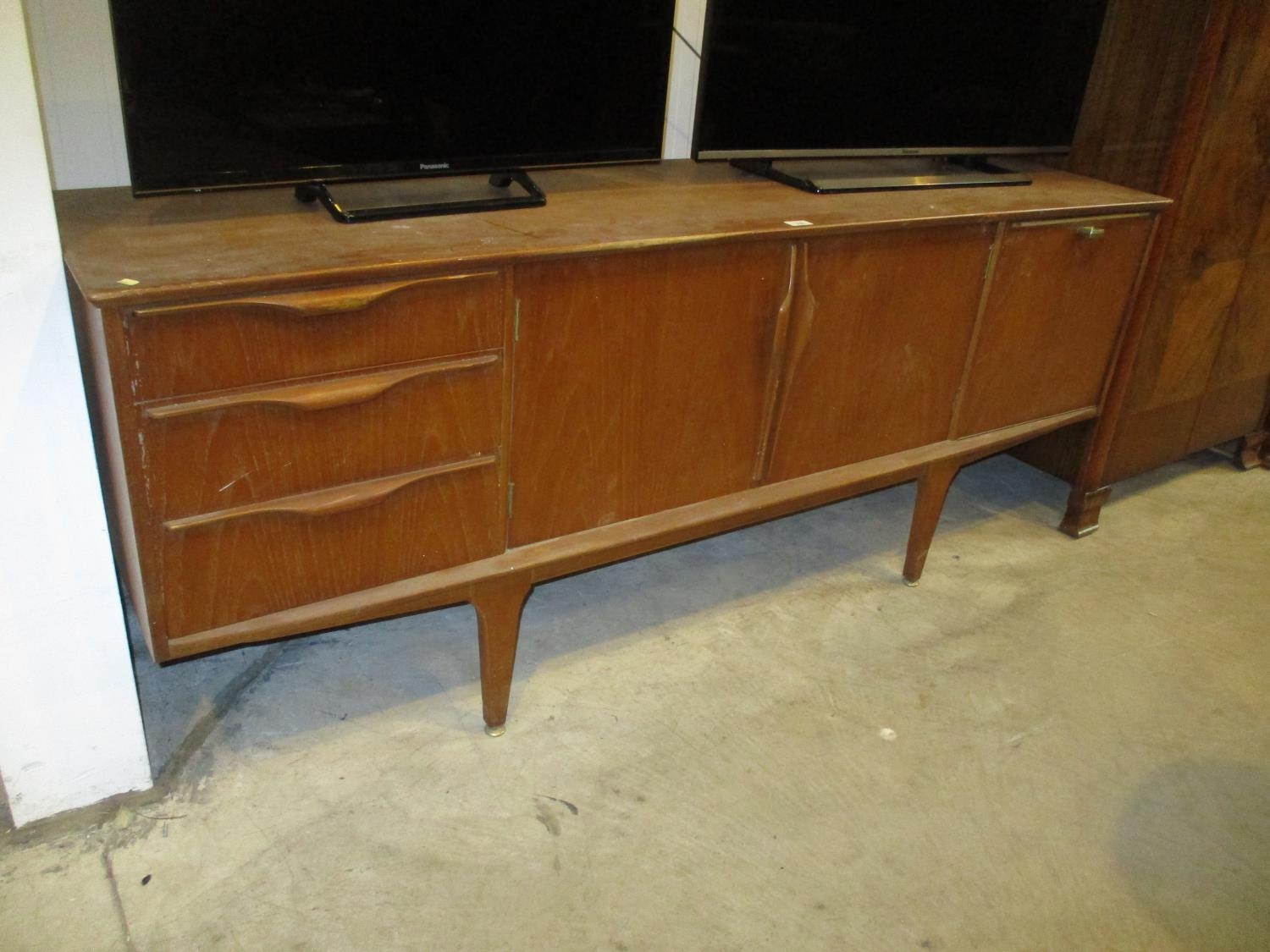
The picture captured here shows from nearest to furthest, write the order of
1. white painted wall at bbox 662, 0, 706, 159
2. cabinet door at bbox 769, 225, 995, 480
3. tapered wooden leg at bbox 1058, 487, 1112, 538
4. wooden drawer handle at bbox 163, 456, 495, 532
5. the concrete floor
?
wooden drawer handle at bbox 163, 456, 495, 532, the concrete floor, cabinet door at bbox 769, 225, 995, 480, white painted wall at bbox 662, 0, 706, 159, tapered wooden leg at bbox 1058, 487, 1112, 538

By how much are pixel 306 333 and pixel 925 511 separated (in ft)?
4.28

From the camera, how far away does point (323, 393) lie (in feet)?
4.16

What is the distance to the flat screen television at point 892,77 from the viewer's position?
1.76 metres

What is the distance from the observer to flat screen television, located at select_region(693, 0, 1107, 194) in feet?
5.77

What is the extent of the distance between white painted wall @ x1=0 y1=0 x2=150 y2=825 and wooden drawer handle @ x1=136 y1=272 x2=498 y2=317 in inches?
7.2

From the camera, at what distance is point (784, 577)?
7.06 ft

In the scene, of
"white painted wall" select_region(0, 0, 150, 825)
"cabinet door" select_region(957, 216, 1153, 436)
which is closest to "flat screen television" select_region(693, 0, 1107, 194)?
"cabinet door" select_region(957, 216, 1153, 436)

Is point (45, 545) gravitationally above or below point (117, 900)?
above

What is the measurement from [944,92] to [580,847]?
152 cm

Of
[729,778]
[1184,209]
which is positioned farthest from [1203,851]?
[1184,209]

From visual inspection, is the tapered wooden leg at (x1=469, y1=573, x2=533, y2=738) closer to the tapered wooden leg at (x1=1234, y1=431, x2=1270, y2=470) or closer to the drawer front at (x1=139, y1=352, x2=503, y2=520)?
the drawer front at (x1=139, y1=352, x2=503, y2=520)

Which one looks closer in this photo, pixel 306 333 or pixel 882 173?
pixel 306 333

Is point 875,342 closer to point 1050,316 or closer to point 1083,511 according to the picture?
point 1050,316

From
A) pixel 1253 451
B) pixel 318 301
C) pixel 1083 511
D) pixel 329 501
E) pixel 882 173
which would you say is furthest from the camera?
pixel 1253 451
